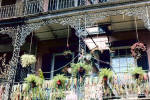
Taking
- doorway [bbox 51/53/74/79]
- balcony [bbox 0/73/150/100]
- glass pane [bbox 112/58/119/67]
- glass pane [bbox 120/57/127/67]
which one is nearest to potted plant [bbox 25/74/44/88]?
balcony [bbox 0/73/150/100]

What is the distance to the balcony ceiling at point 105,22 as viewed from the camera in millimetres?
11506

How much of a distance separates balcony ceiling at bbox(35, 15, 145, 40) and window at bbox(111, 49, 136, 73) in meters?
1.06

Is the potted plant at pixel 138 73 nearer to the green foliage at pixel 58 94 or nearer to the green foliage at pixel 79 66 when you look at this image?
the green foliage at pixel 79 66

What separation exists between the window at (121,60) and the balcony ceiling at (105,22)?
1.06m

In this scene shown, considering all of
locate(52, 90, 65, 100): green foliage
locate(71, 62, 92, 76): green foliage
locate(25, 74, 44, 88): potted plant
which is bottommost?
→ locate(52, 90, 65, 100): green foliage

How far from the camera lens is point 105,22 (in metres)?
11.9

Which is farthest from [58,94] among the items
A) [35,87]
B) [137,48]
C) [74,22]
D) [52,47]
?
[52,47]

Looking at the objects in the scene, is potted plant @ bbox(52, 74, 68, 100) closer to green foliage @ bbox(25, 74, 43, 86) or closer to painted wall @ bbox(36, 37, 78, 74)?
→ green foliage @ bbox(25, 74, 43, 86)

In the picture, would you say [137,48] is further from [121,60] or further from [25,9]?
[25,9]

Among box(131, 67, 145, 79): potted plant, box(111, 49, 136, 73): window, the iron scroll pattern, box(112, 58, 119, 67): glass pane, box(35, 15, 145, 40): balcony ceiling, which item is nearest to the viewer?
box(131, 67, 145, 79): potted plant

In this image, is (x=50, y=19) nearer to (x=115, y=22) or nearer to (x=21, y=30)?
(x=21, y=30)

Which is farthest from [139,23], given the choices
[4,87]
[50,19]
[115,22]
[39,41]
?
Answer: [4,87]

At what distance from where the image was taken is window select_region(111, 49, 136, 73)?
1188 centimetres

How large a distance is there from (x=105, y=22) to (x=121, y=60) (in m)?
1.93
